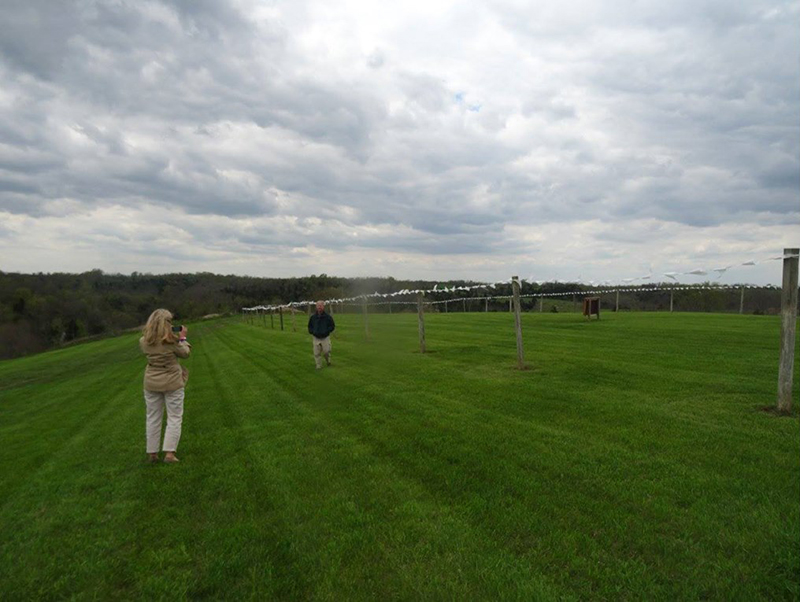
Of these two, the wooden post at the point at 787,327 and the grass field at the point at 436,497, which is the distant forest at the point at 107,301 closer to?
the grass field at the point at 436,497

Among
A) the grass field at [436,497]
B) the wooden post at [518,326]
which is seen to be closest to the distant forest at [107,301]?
the wooden post at [518,326]

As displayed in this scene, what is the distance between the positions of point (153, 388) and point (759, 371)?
10369mm

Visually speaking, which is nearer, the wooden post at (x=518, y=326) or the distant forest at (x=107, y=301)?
the wooden post at (x=518, y=326)

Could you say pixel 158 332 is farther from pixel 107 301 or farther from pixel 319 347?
pixel 107 301

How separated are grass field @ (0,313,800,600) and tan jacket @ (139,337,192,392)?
101cm

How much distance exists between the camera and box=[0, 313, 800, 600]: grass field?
10.5 feet

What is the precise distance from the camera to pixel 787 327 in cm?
639

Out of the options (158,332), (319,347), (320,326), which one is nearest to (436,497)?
(158,332)

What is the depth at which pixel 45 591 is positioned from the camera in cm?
340

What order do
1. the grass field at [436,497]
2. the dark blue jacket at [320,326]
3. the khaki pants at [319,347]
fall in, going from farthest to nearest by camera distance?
the khaki pants at [319,347] < the dark blue jacket at [320,326] < the grass field at [436,497]

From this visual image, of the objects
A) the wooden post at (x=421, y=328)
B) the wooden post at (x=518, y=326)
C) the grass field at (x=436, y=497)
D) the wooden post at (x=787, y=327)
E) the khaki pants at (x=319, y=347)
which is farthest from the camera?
the wooden post at (x=421, y=328)

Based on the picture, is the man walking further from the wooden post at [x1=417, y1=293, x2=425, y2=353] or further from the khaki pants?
the wooden post at [x1=417, y1=293, x2=425, y2=353]

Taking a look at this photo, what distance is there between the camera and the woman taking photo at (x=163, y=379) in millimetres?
6121

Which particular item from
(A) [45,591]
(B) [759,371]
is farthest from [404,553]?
(B) [759,371]
